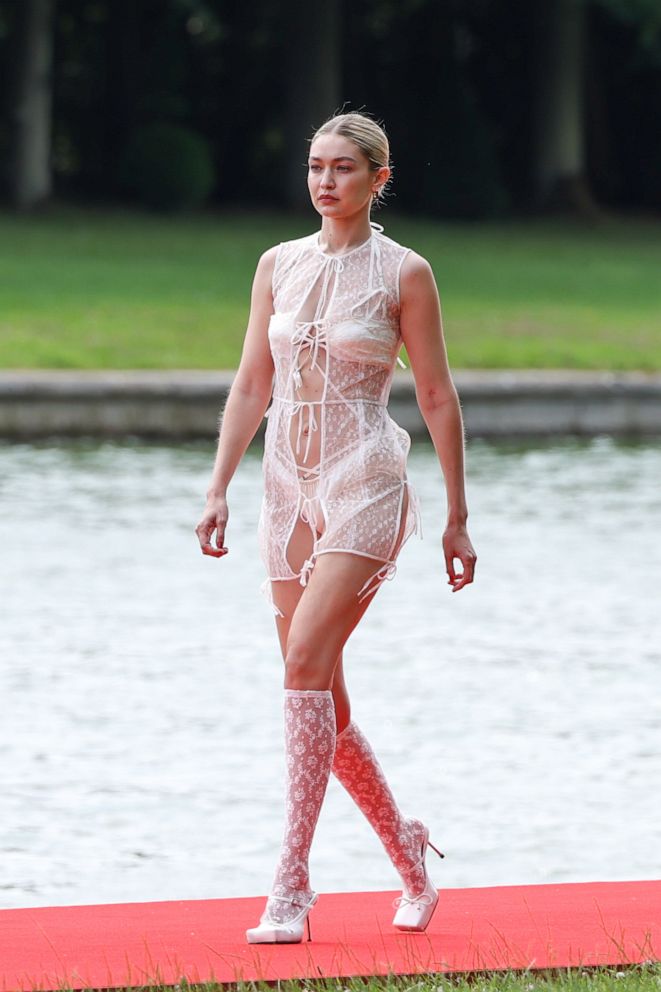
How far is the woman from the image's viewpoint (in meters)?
4.48

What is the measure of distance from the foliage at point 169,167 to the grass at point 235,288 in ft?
3.40

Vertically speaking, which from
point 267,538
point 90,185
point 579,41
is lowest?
point 90,185

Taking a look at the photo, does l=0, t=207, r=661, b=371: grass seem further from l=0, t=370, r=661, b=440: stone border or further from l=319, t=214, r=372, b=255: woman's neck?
l=319, t=214, r=372, b=255: woman's neck

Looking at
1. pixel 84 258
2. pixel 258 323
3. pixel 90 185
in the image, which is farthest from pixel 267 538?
pixel 90 185

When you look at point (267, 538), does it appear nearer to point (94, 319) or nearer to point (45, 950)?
point (45, 950)

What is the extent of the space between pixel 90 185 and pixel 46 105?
3.44 meters

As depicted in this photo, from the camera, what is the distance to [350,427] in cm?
454

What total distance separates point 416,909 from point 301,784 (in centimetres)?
41

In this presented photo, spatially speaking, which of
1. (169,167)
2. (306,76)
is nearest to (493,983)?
(169,167)

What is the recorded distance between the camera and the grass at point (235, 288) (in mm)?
16250

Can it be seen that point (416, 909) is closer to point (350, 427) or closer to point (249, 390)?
point (350, 427)

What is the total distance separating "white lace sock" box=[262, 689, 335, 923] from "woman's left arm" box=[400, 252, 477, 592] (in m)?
0.44

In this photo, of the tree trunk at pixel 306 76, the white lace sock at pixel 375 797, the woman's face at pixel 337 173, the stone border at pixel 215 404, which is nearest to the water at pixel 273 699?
the white lace sock at pixel 375 797

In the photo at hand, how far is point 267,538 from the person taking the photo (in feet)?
15.0
